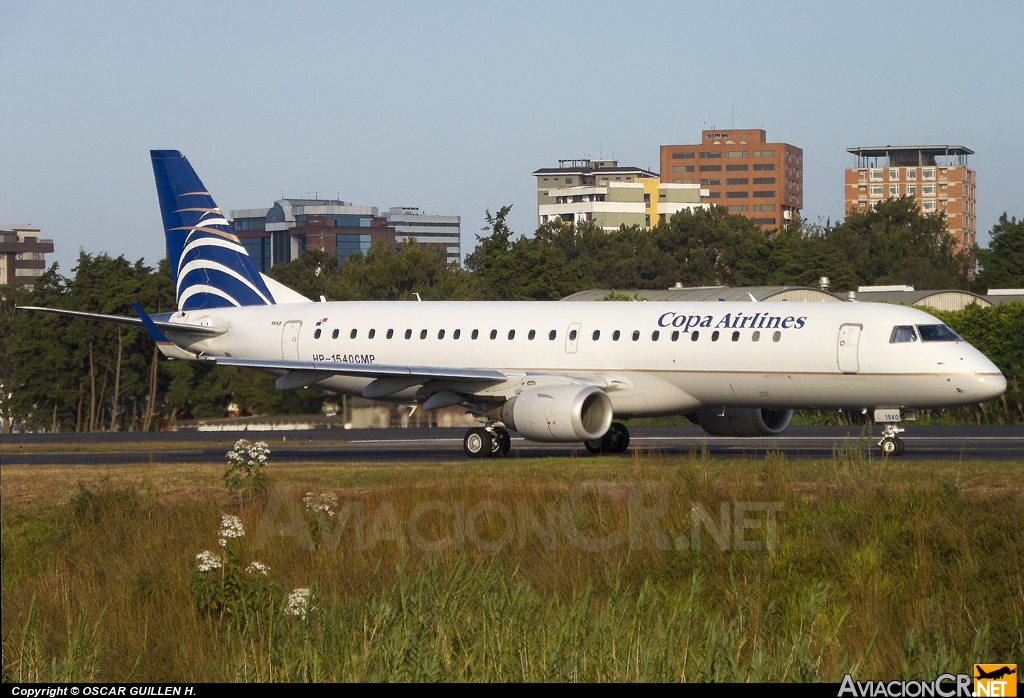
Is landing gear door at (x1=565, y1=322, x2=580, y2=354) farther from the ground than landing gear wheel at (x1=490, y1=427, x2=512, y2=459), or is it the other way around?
landing gear door at (x1=565, y1=322, x2=580, y2=354)

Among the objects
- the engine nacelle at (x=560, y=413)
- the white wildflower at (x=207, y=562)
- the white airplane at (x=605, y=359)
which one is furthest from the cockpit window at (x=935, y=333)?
the white wildflower at (x=207, y=562)

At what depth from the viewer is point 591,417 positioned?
26.6 m

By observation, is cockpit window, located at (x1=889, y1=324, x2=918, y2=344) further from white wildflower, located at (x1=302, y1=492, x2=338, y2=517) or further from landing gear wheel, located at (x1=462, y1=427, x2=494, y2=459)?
white wildflower, located at (x1=302, y1=492, x2=338, y2=517)

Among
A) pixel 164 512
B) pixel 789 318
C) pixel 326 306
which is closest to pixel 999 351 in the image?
pixel 789 318

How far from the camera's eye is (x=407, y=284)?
8494 centimetres

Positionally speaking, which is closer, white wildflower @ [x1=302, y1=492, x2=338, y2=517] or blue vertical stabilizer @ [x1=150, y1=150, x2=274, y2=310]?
white wildflower @ [x1=302, y1=492, x2=338, y2=517]

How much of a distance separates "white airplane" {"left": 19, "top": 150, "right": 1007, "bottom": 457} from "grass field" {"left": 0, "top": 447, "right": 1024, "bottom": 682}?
2.99 meters

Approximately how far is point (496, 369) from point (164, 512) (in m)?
10.4

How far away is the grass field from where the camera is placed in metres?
13.8

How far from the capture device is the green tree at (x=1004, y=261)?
105000 mm

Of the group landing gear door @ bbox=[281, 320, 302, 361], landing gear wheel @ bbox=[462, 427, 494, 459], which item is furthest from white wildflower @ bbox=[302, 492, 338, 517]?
landing gear door @ bbox=[281, 320, 302, 361]

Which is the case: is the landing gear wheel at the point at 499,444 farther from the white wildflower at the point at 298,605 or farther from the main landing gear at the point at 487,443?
the white wildflower at the point at 298,605

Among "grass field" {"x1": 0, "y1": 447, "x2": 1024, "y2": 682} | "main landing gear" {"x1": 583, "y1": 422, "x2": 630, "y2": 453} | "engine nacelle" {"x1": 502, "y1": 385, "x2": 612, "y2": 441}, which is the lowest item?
"grass field" {"x1": 0, "y1": 447, "x2": 1024, "y2": 682}

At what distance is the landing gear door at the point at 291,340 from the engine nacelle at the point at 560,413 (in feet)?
22.8
